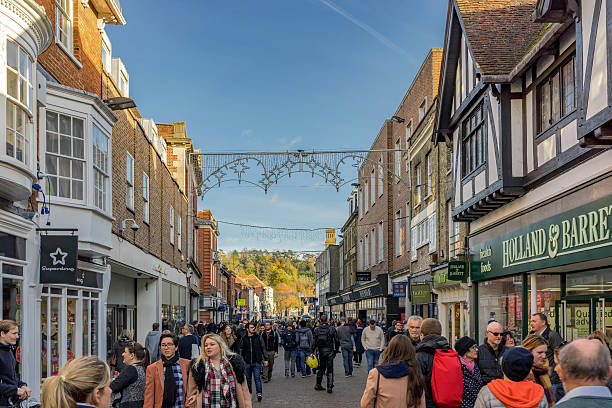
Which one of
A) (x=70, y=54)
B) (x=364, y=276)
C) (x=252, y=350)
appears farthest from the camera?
(x=364, y=276)

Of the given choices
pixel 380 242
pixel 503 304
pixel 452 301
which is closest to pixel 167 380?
pixel 503 304

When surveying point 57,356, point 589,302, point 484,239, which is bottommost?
point 57,356

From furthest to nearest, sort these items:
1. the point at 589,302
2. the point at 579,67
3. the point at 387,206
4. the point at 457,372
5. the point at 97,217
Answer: the point at 387,206 < the point at 97,217 < the point at 589,302 < the point at 579,67 < the point at 457,372

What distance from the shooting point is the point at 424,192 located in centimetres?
2712

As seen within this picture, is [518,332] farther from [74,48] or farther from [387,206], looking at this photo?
[387,206]

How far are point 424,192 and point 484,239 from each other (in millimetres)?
9043

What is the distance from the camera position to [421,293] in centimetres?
2622

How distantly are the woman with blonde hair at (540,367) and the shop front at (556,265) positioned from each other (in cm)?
456

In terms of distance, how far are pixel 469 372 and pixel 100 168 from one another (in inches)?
378

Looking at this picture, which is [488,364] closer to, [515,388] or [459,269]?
[515,388]

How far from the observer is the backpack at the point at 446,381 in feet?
21.9

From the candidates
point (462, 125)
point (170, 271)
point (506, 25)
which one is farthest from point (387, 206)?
point (506, 25)

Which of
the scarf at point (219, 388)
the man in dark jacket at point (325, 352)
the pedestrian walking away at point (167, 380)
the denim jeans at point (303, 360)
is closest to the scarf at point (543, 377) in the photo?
the scarf at point (219, 388)

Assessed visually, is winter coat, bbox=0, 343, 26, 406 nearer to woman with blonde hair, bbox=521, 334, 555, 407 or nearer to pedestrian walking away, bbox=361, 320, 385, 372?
woman with blonde hair, bbox=521, 334, 555, 407
